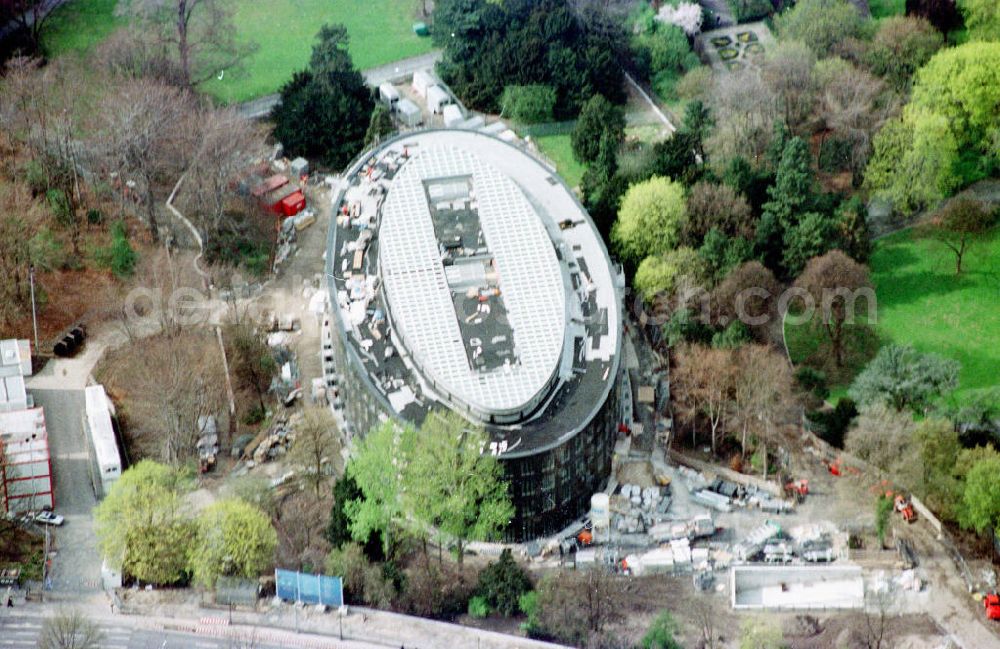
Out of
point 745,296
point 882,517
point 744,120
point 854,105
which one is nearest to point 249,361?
point 745,296

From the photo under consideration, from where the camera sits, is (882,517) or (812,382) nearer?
(882,517)

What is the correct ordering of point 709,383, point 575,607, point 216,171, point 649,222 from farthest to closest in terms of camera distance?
point 216,171
point 649,222
point 709,383
point 575,607

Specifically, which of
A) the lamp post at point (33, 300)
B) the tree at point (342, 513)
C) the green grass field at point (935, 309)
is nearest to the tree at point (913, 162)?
the green grass field at point (935, 309)

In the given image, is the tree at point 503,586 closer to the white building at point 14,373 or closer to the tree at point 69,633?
the tree at point 69,633

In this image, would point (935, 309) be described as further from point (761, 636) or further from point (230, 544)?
point (230, 544)

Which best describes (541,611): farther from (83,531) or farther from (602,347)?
(83,531)

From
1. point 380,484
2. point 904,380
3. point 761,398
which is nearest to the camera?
point 380,484
